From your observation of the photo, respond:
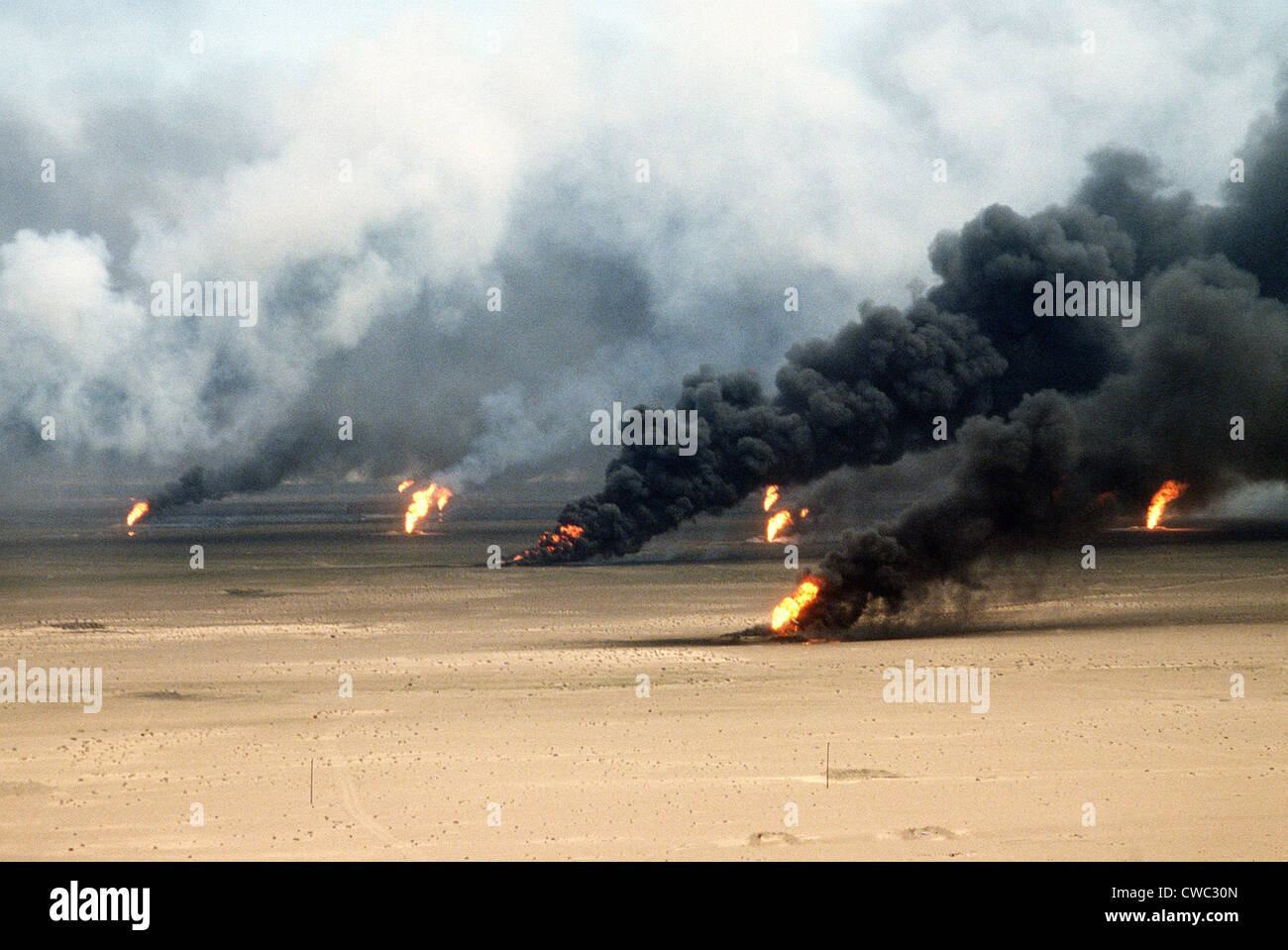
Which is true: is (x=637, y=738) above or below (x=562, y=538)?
below

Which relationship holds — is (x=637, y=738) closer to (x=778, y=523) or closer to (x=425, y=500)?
(x=778, y=523)

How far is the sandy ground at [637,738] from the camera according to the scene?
24.5 metres

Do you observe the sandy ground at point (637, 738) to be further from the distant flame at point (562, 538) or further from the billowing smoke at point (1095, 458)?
the distant flame at point (562, 538)

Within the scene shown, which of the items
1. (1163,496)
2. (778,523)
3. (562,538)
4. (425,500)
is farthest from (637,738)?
(425,500)

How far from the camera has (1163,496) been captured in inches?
2408

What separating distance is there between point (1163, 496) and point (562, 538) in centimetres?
4794

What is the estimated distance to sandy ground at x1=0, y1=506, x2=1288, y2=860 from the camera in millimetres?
24531

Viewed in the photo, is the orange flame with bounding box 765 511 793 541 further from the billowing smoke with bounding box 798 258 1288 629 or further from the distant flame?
the billowing smoke with bounding box 798 258 1288 629

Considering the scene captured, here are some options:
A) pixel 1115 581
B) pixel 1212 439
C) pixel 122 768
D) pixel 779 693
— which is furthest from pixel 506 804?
pixel 1115 581

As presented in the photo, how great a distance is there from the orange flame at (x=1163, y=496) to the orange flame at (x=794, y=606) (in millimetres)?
17262

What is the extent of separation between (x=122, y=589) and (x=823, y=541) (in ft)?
184

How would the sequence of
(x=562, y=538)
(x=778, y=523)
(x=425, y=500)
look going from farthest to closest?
1. (x=425, y=500)
2. (x=778, y=523)
3. (x=562, y=538)

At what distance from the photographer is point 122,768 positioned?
3064 cm

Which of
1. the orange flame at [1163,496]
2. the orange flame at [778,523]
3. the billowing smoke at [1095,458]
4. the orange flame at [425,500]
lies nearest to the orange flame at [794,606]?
the billowing smoke at [1095,458]
